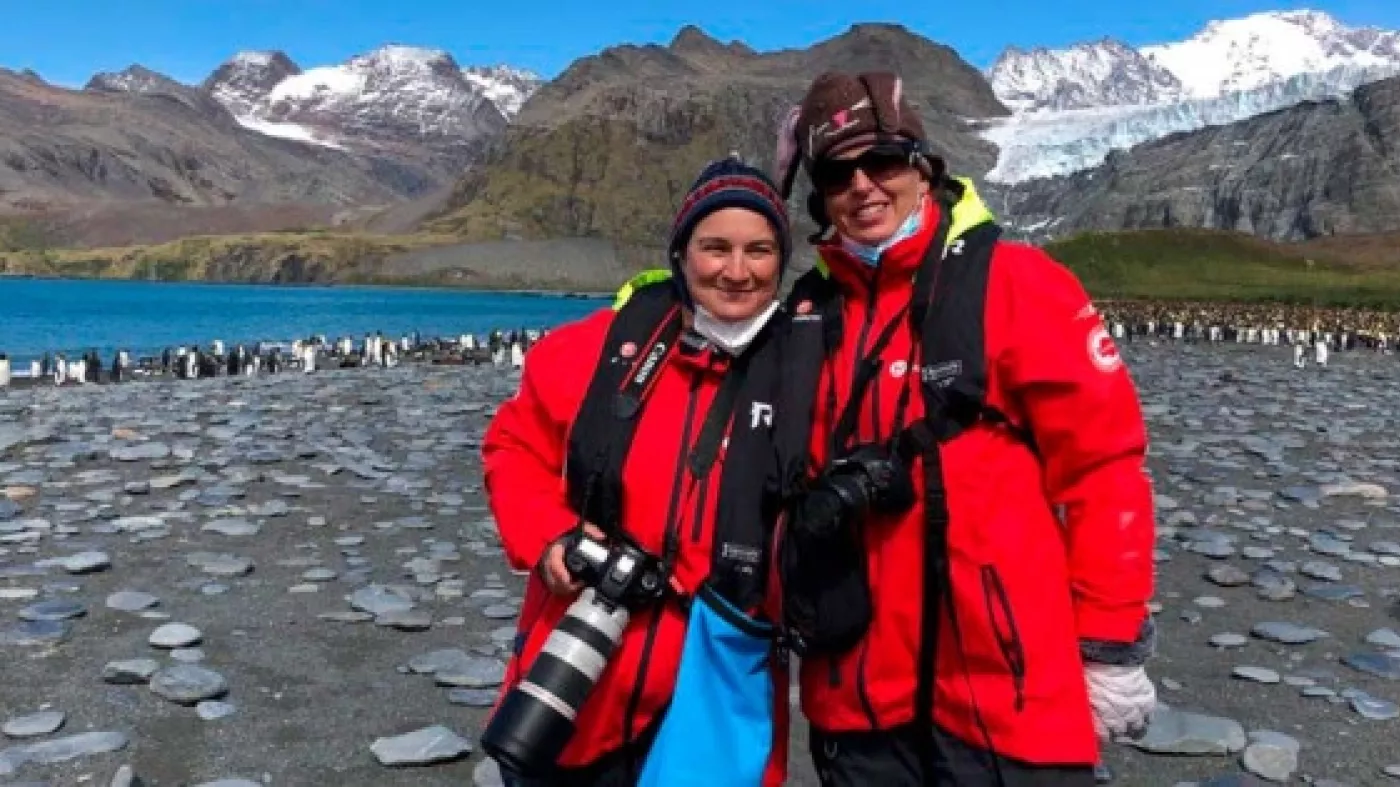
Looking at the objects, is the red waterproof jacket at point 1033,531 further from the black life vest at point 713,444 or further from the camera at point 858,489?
the black life vest at point 713,444

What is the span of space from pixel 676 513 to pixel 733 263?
771mm

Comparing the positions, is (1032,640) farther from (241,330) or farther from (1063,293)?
(241,330)

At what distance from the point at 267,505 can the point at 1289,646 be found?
30.7 ft

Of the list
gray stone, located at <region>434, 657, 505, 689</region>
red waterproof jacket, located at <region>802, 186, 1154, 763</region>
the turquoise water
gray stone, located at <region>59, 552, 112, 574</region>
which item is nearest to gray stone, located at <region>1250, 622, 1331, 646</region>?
gray stone, located at <region>434, 657, 505, 689</region>

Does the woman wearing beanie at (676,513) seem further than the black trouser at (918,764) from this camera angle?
Yes

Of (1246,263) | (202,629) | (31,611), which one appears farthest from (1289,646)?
(1246,263)

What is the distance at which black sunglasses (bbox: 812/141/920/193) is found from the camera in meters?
3.18

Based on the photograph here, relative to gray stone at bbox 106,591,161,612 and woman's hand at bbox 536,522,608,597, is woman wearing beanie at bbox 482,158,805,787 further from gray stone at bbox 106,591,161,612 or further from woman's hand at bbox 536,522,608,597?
gray stone at bbox 106,591,161,612

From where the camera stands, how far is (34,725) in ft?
18.2

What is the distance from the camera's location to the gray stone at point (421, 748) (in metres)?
5.52

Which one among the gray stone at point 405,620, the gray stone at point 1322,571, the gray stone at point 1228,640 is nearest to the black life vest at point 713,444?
the gray stone at point 405,620

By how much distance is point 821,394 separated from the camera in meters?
3.27

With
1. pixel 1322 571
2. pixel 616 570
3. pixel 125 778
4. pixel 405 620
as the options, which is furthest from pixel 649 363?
pixel 1322 571

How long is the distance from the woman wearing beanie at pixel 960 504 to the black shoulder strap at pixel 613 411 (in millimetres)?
517
